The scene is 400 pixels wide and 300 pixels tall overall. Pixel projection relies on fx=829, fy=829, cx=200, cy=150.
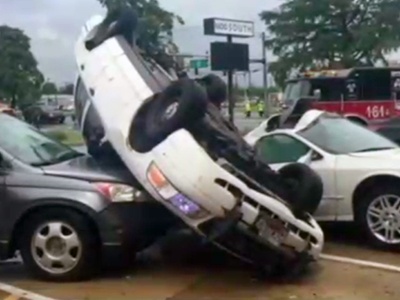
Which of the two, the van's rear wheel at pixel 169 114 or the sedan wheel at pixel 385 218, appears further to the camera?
the sedan wheel at pixel 385 218

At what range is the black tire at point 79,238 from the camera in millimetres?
6973

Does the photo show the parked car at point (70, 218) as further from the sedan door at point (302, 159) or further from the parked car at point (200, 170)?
the sedan door at point (302, 159)

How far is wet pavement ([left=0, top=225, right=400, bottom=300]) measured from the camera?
21.9 feet

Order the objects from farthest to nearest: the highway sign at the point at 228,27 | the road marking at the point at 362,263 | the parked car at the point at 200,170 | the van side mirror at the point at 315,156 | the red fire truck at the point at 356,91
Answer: the red fire truck at the point at 356,91
the highway sign at the point at 228,27
the van side mirror at the point at 315,156
the road marking at the point at 362,263
the parked car at the point at 200,170

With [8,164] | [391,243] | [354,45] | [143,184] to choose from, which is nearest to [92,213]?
[143,184]

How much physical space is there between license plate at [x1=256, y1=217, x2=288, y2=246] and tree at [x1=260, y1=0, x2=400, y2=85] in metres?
36.2

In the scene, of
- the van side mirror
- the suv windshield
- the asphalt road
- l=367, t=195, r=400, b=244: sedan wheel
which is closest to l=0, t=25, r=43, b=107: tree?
the suv windshield

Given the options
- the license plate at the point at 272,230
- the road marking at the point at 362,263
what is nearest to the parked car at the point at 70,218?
the license plate at the point at 272,230

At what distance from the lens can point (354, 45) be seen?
43.5 meters

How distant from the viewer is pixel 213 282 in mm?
7172

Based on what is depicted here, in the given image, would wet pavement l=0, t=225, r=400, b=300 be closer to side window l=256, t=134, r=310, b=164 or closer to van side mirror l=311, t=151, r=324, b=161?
van side mirror l=311, t=151, r=324, b=161

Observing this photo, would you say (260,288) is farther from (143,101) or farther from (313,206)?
(143,101)

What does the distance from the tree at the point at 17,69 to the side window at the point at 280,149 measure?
38.3 meters

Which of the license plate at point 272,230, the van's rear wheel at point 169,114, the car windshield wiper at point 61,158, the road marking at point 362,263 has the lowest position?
the road marking at point 362,263
